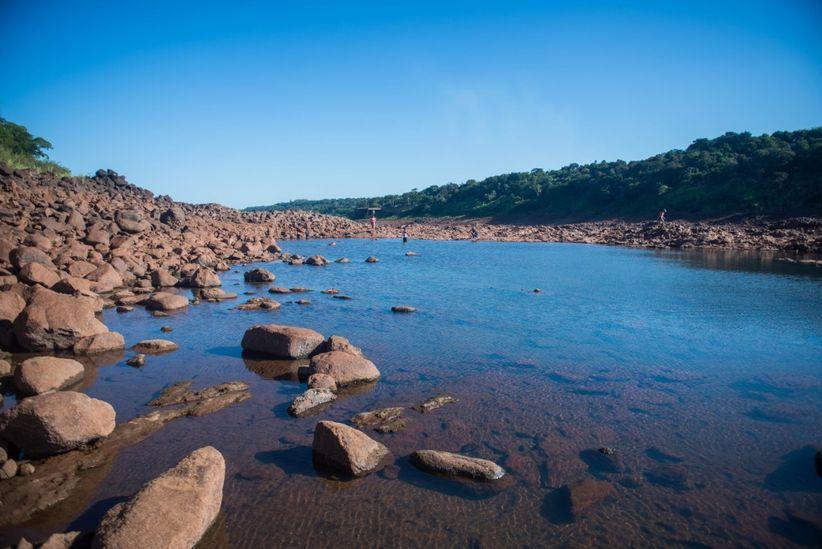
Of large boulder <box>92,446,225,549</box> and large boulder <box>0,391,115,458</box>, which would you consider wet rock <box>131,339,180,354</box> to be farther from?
large boulder <box>92,446,225,549</box>

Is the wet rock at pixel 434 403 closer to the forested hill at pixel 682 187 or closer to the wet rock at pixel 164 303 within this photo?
the wet rock at pixel 164 303

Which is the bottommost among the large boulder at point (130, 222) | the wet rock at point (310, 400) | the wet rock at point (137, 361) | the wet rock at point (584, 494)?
the wet rock at point (584, 494)

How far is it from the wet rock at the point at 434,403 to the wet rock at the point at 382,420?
40 centimetres

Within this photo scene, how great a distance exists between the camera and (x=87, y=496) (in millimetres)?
6086

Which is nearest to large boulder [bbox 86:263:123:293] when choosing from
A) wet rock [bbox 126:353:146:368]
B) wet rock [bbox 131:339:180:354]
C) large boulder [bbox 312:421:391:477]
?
wet rock [bbox 131:339:180:354]

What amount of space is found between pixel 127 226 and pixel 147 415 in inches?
992

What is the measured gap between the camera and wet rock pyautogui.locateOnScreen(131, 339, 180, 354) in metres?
12.1

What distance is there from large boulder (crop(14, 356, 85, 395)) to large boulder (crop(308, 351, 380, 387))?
190 inches

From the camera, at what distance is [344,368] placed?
10.1 m

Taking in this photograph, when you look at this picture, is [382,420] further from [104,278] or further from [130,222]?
[130,222]

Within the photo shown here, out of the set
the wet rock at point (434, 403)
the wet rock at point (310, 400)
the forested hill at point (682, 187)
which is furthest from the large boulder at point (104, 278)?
the forested hill at point (682, 187)

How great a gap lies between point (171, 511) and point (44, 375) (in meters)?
5.86

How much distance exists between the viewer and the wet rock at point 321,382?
31.1 ft

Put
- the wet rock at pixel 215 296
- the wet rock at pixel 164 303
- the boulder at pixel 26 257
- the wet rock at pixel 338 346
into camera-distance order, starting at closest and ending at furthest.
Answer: the wet rock at pixel 338 346, the boulder at pixel 26 257, the wet rock at pixel 164 303, the wet rock at pixel 215 296
